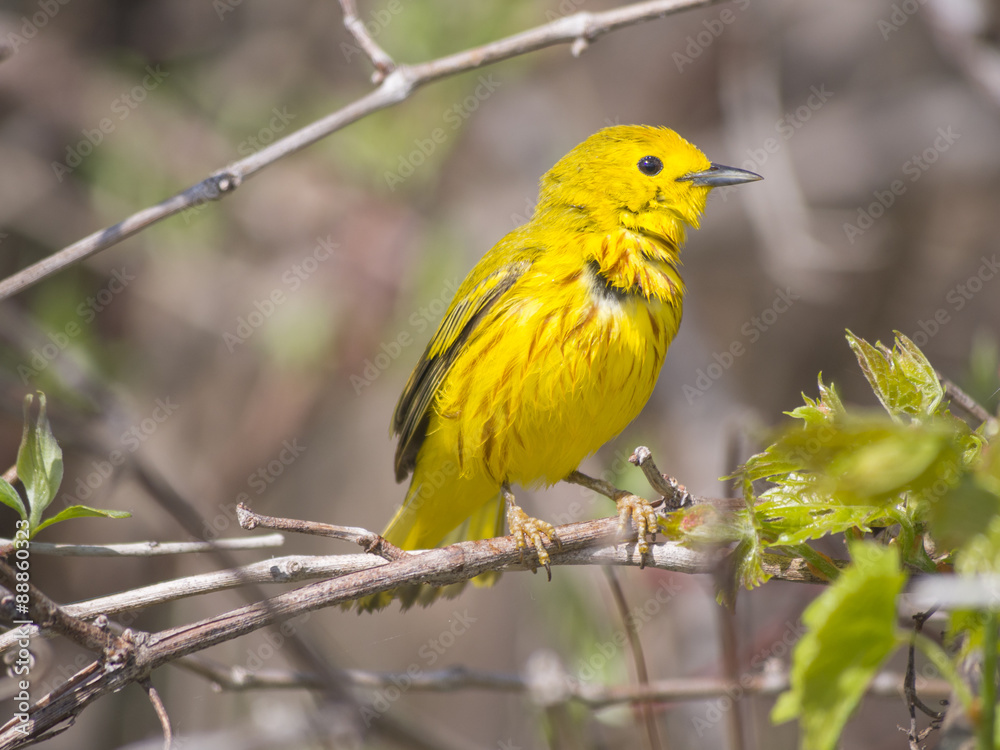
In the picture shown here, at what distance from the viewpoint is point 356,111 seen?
104 inches

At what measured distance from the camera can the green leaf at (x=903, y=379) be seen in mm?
1657

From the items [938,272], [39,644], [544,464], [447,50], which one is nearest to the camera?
[39,644]

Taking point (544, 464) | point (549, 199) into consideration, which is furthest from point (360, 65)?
point (544, 464)

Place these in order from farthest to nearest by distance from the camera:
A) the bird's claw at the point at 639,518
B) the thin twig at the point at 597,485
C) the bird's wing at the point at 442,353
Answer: the bird's wing at the point at 442,353, the thin twig at the point at 597,485, the bird's claw at the point at 639,518

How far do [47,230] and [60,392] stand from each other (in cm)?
242

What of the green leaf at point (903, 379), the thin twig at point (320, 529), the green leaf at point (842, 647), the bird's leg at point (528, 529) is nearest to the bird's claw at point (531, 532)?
the bird's leg at point (528, 529)

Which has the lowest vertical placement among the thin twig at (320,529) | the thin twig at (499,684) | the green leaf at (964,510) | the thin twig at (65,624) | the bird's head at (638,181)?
the green leaf at (964,510)

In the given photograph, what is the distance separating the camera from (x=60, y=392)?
3.67 metres

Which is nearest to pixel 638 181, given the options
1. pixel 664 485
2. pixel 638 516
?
pixel 638 516

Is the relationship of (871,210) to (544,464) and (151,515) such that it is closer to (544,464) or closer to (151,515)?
(544,464)

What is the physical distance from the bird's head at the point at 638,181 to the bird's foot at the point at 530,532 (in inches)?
45.5

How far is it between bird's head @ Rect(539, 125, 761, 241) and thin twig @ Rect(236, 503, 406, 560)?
184 cm

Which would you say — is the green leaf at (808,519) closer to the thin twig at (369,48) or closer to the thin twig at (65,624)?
the thin twig at (65,624)

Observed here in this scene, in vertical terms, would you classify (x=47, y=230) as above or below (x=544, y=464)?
above
